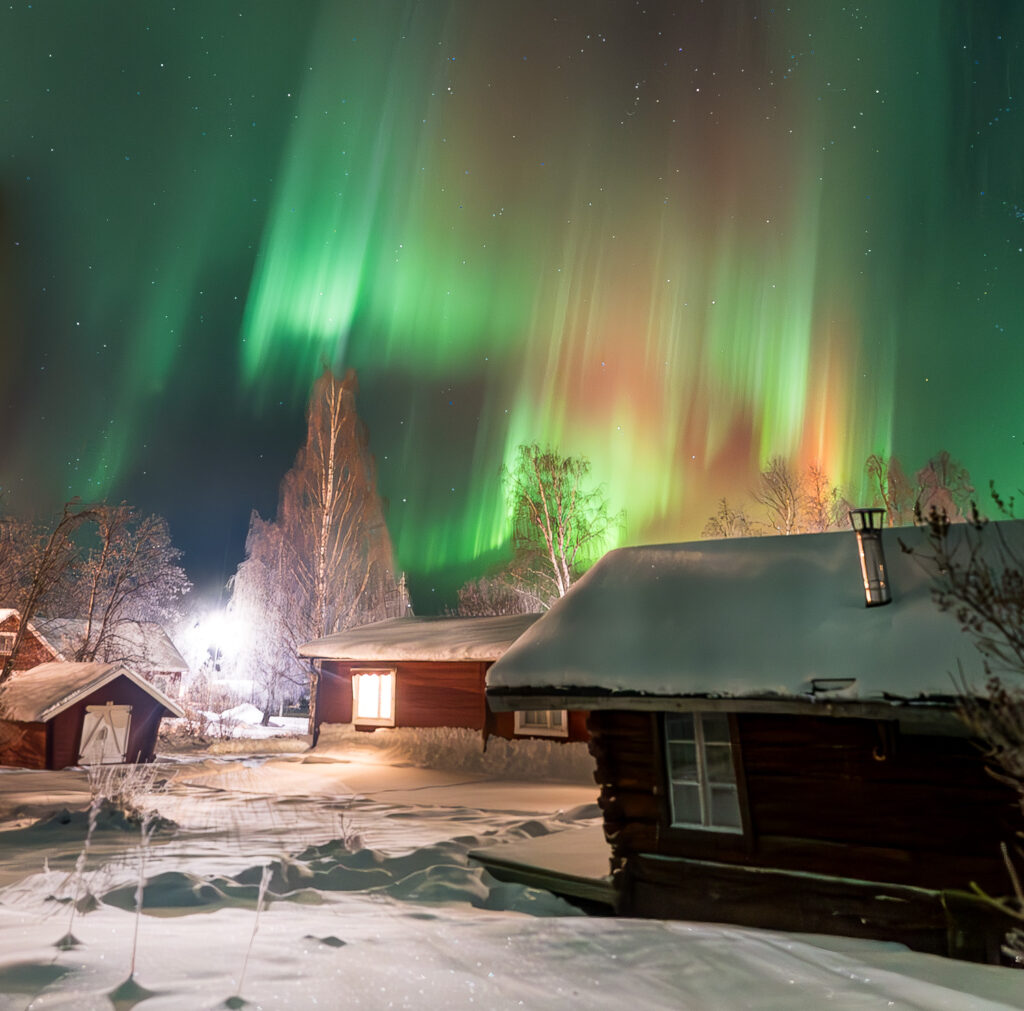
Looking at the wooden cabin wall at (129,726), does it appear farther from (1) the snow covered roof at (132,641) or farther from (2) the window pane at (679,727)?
(2) the window pane at (679,727)

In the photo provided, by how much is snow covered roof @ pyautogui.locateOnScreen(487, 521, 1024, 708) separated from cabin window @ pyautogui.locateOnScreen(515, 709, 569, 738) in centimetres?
984

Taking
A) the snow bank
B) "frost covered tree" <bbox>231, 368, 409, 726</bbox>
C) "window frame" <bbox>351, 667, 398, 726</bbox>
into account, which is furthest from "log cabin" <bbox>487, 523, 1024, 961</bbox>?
"frost covered tree" <bbox>231, 368, 409, 726</bbox>

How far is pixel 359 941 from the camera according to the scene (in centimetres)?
585

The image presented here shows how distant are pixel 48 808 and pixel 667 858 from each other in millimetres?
12011

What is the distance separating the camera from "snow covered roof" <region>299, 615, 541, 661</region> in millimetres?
21391

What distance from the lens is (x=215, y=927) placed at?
244 inches

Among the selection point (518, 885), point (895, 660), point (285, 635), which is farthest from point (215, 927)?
point (285, 635)

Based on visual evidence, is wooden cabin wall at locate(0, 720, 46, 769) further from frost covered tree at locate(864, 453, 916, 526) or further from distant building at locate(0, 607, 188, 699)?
frost covered tree at locate(864, 453, 916, 526)

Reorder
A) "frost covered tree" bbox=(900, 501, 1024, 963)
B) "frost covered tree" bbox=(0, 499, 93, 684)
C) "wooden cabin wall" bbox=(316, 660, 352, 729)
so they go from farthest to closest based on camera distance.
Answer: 1. "wooden cabin wall" bbox=(316, 660, 352, 729)
2. "frost covered tree" bbox=(0, 499, 93, 684)
3. "frost covered tree" bbox=(900, 501, 1024, 963)

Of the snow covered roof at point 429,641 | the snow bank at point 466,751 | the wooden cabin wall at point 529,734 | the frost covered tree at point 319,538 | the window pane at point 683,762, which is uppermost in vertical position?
the frost covered tree at point 319,538

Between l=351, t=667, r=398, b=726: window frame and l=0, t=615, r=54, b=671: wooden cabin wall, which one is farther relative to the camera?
l=0, t=615, r=54, b=671: wooden cabin wall

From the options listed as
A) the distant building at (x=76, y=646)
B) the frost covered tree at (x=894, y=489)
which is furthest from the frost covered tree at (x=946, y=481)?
the distant building at (x=76, y=646)

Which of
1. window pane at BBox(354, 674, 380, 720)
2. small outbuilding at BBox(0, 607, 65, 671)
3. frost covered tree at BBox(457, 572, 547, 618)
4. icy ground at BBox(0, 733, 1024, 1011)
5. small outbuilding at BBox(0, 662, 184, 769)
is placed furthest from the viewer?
frost covered tree at BBox(457, 572, 547, 618)

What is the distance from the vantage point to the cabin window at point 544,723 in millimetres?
19703
